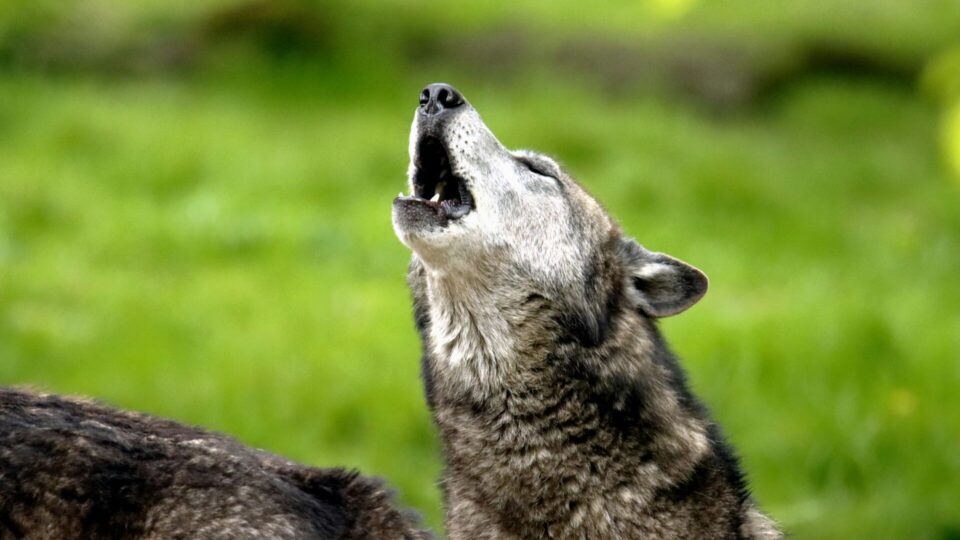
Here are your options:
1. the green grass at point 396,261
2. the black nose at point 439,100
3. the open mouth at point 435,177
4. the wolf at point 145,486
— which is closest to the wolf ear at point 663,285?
the open mouth at point 435,177

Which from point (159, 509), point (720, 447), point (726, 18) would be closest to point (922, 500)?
point (720, 447)

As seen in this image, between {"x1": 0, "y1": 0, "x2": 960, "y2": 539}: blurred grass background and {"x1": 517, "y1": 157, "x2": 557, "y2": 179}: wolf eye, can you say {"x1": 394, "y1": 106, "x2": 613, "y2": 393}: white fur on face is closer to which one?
{"x1": 517, "y1": 157, "x2": 557, "y2": 179}: wolf eye

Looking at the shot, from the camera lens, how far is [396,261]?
11.2 meters

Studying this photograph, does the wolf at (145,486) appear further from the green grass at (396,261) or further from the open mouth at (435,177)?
the green grass at (396,261)

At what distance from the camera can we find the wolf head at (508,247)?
5344mm

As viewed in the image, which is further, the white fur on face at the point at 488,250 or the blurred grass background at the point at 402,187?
the blurred grass background at the point at 402,187

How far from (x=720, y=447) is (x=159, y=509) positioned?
6.85ft

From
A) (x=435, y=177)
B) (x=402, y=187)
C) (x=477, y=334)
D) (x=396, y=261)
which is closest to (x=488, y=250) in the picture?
(x=477, y=334)

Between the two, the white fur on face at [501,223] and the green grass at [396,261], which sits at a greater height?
the green grass at [396,261]

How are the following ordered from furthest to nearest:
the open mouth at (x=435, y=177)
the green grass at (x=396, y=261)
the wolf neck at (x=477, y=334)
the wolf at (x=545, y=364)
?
the green grass at (x=396, y=261) → the open mouth at (x=435, y=177) → the wolf neck at (x=477, y=334) → the wolf at (x=545, y=364)

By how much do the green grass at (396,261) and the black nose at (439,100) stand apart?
10.5 ft

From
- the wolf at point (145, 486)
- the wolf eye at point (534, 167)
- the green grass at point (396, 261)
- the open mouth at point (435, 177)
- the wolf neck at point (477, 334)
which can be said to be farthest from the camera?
the green grass at point (396, 261)

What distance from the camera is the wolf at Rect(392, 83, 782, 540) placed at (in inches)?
205

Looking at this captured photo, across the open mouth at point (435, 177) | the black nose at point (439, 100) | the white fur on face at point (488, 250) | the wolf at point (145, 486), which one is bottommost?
the wolf at point (145, 486)
